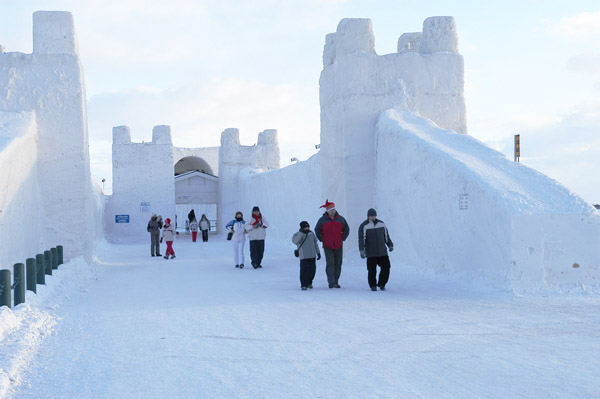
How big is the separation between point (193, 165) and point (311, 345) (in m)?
44.1

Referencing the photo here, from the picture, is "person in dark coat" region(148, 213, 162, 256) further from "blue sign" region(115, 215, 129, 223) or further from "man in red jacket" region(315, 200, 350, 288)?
"blue sign" region(115, 215, 129, 223)

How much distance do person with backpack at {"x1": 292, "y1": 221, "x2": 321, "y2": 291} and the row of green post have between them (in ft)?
13.9

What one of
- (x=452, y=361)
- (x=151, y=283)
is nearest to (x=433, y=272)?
(x=151, y=283)

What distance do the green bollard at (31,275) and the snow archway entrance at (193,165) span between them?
3623 cm

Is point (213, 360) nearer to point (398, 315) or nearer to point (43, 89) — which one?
point (398, 315)

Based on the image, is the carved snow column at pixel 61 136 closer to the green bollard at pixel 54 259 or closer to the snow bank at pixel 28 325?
the green bollard at pixel 54 259

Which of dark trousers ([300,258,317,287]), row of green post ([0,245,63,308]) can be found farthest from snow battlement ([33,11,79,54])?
dark trousers ([300,258,317,287])

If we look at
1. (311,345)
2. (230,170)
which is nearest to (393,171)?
(311,345)

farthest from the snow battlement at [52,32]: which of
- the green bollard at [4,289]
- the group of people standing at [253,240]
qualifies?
the green bollard at [4,289]

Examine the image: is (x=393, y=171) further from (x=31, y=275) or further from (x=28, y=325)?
(x=28, y=325)

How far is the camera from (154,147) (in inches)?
1313

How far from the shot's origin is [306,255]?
10.9 meters

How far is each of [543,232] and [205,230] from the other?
70.1ft

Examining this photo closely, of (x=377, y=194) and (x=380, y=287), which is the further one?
(x=377, y=194)
